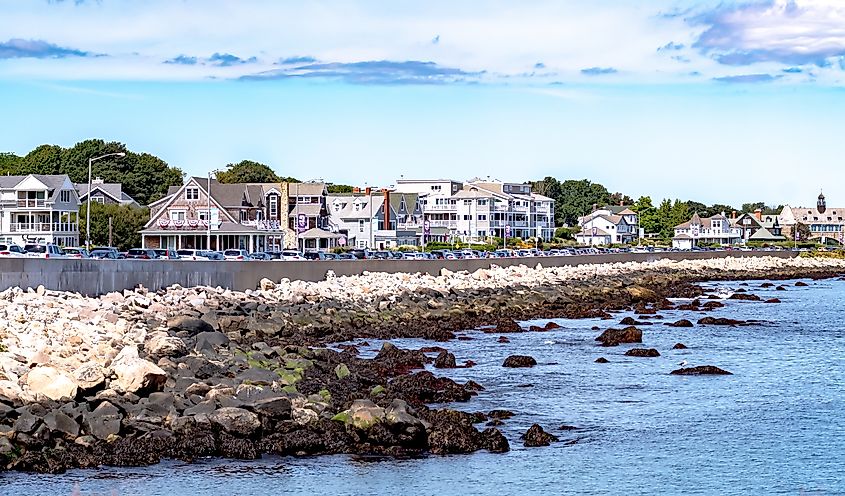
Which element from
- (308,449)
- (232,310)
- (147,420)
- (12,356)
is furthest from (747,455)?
(232,310)

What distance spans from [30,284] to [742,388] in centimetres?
1964

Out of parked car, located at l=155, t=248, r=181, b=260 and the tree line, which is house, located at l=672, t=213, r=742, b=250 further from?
parked car, located at l=155, t=248, r=181, b=260

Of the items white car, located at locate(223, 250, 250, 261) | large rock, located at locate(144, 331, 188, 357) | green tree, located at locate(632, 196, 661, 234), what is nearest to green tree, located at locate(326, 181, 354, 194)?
green tree, located at locate(632, 196, 661, 234)

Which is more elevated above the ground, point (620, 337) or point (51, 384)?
point (51, 384)

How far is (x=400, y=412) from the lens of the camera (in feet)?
62.0

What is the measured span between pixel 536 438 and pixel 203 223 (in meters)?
71.4

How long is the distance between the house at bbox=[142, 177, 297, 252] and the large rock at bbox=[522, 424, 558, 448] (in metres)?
67.4

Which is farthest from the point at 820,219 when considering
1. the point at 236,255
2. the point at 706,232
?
the point at 236,255

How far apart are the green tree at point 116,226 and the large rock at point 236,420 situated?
73.6 meters

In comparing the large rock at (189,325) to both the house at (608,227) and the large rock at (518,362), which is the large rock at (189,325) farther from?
the house at (608,227)

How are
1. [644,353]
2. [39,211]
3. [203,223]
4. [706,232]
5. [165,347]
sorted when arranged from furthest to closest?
[706,232], [39,211], [203,223], [644,353], [165,347]

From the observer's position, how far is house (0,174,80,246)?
293 ft

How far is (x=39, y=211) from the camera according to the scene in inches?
3551

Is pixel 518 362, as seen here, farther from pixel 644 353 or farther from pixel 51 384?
pixel 51 384
